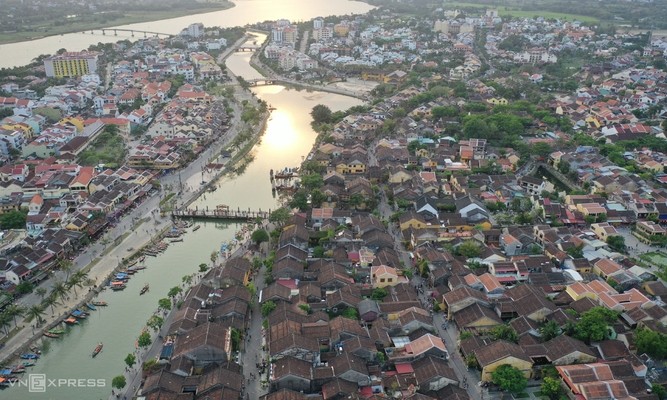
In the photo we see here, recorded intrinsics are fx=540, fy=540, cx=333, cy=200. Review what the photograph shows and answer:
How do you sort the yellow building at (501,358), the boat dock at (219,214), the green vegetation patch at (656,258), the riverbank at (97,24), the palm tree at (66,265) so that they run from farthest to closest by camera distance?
the riverbank at (97,24) < the boat dock at (219,214) < the green vegetation patch at (656,258) < the palm tree at (66,265) < the yellow building at (501,358)

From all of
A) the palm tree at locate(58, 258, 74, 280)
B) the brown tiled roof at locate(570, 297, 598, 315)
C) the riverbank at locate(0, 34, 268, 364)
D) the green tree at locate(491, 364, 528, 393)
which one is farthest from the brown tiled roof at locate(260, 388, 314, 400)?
the palm tree at locate(58, 258, 74, 280)

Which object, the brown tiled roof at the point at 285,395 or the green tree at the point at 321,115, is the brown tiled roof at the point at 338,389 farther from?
the green tree at the point at 321,115

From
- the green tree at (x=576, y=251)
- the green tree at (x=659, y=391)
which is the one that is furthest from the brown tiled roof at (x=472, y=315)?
the green tree at (x=576, y=251)

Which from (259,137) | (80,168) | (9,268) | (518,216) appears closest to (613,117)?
(518,216)

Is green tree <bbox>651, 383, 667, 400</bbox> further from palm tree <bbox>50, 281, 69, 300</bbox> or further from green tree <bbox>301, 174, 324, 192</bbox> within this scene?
palm tree <bbox>50, 281, 69, 300</bbox>

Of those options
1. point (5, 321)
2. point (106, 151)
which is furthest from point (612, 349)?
point (106, 151)

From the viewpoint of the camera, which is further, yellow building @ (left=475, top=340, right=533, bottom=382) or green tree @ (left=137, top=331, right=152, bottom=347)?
green tree @ (left=137, top=331, right=152, bottom=347)
